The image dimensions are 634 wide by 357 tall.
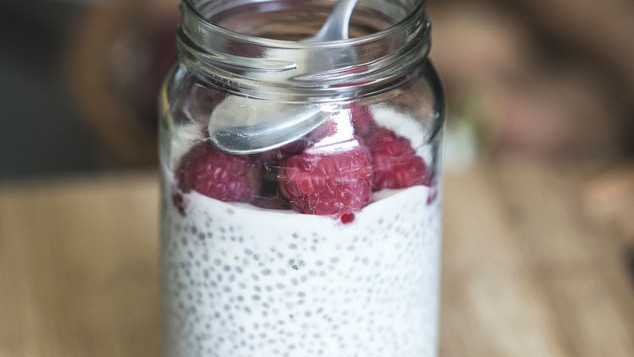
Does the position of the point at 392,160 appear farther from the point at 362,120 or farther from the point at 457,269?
the point at 457,269

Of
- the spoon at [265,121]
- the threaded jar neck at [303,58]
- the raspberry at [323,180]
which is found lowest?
the raspberry at [323,180]

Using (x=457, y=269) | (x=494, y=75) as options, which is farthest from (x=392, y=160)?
(x=494, y=75)

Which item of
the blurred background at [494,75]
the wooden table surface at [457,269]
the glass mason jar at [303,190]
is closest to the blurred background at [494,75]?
the blurred background at [494,75]

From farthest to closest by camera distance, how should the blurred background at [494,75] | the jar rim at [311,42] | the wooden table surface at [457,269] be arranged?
the blurred background at [494,75], the wooden table surface at [457,269], the jar rim at [311,42]

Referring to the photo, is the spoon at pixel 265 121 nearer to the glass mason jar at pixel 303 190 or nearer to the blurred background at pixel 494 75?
the glass mason jar at pixel 303 190

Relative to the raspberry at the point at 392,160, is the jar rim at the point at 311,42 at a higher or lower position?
higher

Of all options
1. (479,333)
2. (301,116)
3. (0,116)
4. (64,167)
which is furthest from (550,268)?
(0,116)

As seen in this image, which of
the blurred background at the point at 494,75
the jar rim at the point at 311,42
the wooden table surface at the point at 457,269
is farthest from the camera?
the blurred background at the point at 494,75

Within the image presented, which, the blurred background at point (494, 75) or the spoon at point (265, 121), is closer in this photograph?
the spoon at point (265, 121)
